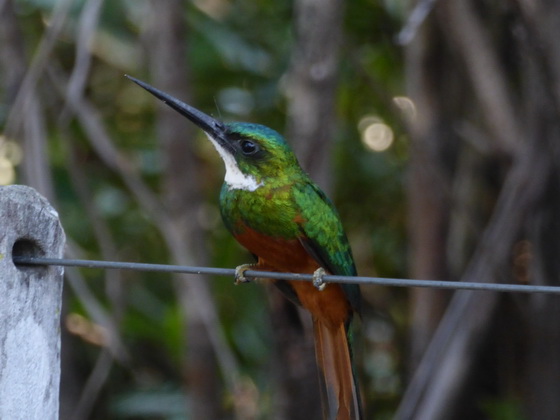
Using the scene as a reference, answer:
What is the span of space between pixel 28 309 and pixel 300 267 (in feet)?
3.03

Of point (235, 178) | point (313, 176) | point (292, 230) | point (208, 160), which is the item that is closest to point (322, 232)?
point (292, 230)

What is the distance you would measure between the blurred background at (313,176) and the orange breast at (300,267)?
1.39 feet

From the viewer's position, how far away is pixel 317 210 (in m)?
2.09

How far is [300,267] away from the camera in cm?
214

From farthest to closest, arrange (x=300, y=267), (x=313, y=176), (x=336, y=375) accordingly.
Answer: (x=313, y=176) < (x=300, y=267) < (x=336, y=375)

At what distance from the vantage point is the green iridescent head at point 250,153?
2.13 metres

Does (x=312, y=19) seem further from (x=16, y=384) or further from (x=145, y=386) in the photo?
(x=145, y=386)

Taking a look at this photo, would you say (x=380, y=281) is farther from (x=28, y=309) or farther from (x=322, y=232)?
(x=322, y=232)

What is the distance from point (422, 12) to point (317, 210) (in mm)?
652

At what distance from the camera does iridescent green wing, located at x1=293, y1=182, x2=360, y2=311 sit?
206 centimetres

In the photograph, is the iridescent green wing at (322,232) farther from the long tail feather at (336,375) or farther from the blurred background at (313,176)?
the blurred background at (313,176)

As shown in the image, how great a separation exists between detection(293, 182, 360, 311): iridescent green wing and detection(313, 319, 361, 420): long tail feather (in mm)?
106

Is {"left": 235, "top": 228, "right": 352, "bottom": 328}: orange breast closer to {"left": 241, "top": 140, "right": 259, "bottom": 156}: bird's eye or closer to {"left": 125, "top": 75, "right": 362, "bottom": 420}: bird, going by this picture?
{"left": 125, "top": 75, "right": 362, "bottom": 420}: bird

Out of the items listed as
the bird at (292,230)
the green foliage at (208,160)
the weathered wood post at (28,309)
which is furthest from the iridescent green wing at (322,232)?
the green foliage at (208,160)
